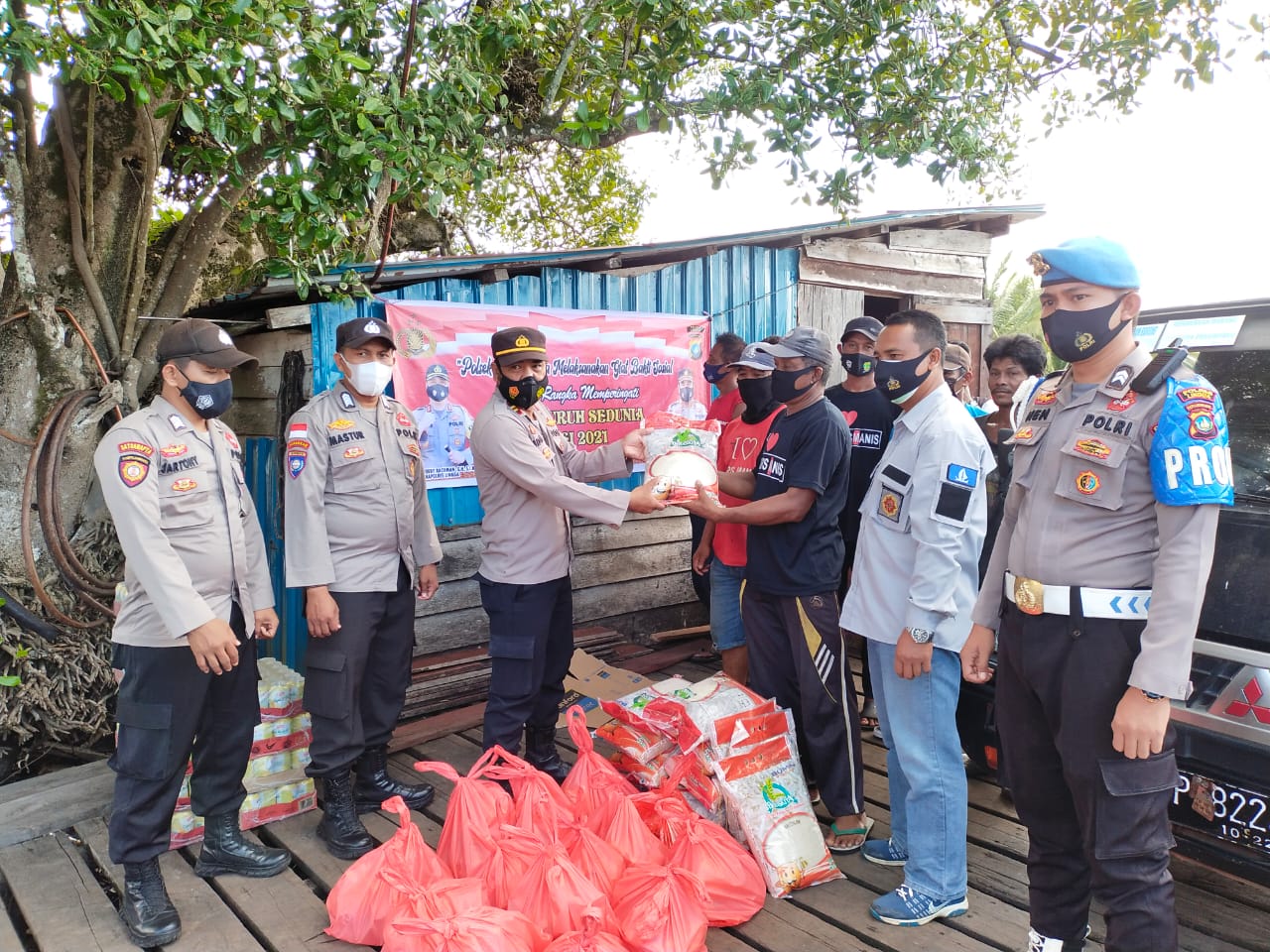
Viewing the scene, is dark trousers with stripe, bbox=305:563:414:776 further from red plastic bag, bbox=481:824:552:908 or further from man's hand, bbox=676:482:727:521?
man's hand, bbox=676:482:727:521

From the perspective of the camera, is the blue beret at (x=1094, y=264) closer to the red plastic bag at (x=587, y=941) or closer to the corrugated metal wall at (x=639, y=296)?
the red plastic bag at (x=587, y=941)

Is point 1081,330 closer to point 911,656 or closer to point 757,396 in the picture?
point 911,656

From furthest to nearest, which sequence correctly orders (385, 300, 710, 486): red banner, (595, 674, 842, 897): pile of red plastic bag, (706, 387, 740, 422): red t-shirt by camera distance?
(706, 387, 740, 422): red t-shirt → (385, 300, 710, 486): red banner → (595, 674, 842, 897): pile of red plastic bag

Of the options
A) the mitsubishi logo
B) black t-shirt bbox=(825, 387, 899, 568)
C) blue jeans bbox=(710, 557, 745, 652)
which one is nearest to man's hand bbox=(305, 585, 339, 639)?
blue jeans bbox=(710, 557, 745, 652)

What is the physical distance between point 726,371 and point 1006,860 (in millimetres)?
3041

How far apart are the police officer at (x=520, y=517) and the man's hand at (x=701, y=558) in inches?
46.4

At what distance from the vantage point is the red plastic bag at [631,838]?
112 inches

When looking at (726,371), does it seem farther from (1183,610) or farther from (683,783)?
(1183,610)

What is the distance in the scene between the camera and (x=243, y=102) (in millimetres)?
3176

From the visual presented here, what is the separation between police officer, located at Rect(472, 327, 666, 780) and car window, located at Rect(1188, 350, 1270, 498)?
206cm

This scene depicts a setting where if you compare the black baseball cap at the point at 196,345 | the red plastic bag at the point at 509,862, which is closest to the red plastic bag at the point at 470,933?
the red plastic bag at the point at 509,862

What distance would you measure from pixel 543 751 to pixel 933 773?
1.90m

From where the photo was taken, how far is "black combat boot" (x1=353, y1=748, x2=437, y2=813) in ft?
12.5

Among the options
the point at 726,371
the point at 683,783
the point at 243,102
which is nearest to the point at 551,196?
the point at 726,371
